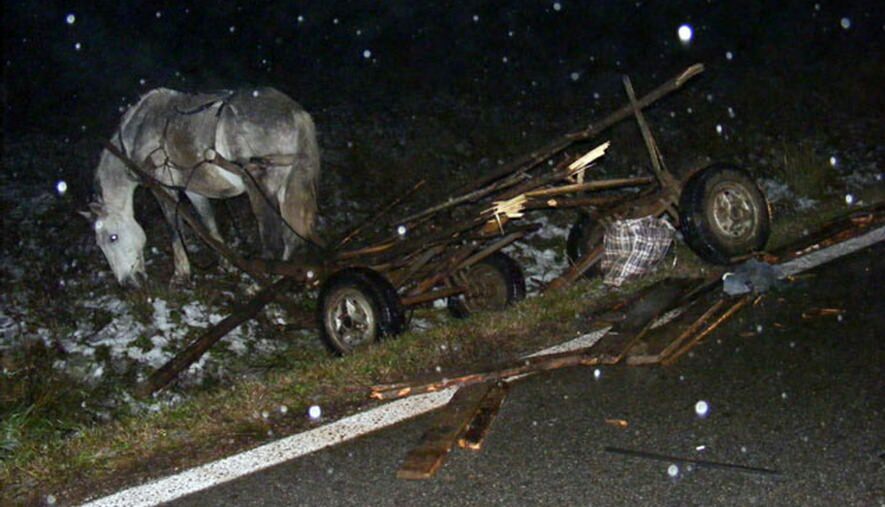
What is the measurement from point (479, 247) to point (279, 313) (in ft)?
11.7

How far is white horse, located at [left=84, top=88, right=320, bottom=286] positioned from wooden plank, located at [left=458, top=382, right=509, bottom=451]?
434 centimetres

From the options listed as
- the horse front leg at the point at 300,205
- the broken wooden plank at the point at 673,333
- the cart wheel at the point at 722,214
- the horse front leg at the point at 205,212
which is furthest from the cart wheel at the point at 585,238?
the horse front leg at the point at 205,212

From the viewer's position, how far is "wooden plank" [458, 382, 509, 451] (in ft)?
14.4

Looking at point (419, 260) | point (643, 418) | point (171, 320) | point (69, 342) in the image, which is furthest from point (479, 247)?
point (69, 342)

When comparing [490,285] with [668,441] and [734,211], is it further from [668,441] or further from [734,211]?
[668,441]

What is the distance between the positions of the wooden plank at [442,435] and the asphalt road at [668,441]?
0.05 meters

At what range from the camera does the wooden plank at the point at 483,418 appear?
438cm

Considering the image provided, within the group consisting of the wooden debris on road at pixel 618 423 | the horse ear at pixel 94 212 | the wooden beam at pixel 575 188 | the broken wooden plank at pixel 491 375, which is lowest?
the wooden debris on road at pixel 618 423

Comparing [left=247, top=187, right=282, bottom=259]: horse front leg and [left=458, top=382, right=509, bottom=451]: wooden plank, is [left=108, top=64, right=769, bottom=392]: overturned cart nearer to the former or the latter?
[left=247, top=187, right=282, bottom=259]: horse front leg

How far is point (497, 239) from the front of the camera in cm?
793

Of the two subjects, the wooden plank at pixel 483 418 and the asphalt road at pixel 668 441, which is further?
the wooden plank at pixel 483 418

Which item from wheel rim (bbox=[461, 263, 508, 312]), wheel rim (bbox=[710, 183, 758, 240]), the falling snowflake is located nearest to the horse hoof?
wheel rim (bbox=[461, 263, 508, 312])

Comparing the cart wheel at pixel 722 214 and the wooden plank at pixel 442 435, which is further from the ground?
the wooden plank at pixel 442 435

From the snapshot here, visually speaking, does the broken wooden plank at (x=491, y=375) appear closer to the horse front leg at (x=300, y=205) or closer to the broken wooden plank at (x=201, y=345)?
the broken wooden plank at (x=201, y=345)
